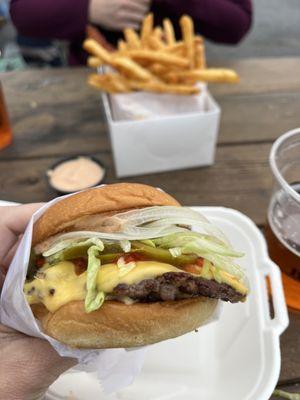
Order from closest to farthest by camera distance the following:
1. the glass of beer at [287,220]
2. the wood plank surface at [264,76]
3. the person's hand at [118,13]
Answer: the glass of beer at [287,220], the wood plank surface at [264,76], the person's hand at [118,13]

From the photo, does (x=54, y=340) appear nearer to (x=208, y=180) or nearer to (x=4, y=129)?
(x=208, y=180)

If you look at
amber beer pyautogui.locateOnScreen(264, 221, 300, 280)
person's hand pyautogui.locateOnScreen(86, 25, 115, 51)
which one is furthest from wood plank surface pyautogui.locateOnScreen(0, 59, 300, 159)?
amber beer pyautogui.locateOnScreen(264, 221, 300, 280)

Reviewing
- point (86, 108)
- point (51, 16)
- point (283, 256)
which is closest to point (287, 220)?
point (283, 256)

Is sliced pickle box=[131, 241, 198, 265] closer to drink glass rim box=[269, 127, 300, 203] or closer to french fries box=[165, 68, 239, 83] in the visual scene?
drink glass rim box=[269, 127, 300, 203]

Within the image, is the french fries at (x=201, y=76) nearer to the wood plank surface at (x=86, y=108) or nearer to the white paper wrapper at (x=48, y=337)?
the wood plank surface at (x=86, y=108)

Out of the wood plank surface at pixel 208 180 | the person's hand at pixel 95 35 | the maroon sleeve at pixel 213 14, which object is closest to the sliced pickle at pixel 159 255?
the wood plank surface at pixel 208 180

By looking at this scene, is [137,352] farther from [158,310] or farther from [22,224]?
[22,224]

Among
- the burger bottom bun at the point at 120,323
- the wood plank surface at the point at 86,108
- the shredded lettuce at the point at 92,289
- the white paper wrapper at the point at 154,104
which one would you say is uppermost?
the shredded lettuce at the point at 92,289
